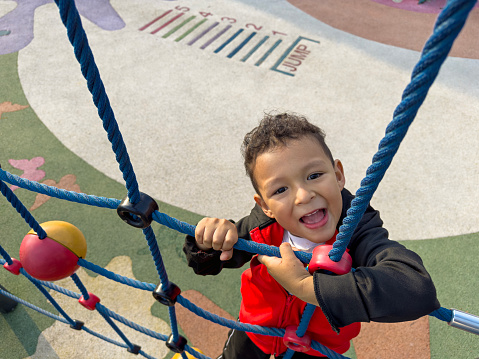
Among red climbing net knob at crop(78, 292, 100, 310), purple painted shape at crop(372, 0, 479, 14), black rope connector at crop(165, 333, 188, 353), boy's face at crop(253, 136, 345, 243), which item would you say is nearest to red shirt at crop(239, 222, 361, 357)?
boy's face at crop(253, 136, 345, 243)

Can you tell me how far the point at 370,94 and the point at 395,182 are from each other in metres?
0.92

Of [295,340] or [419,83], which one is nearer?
[419,83]

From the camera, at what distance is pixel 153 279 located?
5.50 ft

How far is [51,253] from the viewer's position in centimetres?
91

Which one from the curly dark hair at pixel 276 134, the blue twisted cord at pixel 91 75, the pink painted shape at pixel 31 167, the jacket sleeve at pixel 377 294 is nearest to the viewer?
the blue twisted cord at pixel 91 75

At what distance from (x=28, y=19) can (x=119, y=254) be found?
114 inches

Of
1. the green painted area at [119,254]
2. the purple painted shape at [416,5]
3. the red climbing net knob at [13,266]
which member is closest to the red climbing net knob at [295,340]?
the green painted area at [119,254]

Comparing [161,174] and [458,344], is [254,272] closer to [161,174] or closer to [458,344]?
[458,344]

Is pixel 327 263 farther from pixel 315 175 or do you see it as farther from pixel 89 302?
pixel 89 302

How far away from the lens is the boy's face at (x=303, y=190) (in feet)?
2.49

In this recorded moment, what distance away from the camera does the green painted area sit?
4.97ft

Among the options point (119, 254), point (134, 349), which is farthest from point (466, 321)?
point (119, 254)

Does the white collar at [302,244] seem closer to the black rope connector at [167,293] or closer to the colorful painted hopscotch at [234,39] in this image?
the black rope connector at [167,293]

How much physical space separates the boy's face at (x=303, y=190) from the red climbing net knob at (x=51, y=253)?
1.69 feet
